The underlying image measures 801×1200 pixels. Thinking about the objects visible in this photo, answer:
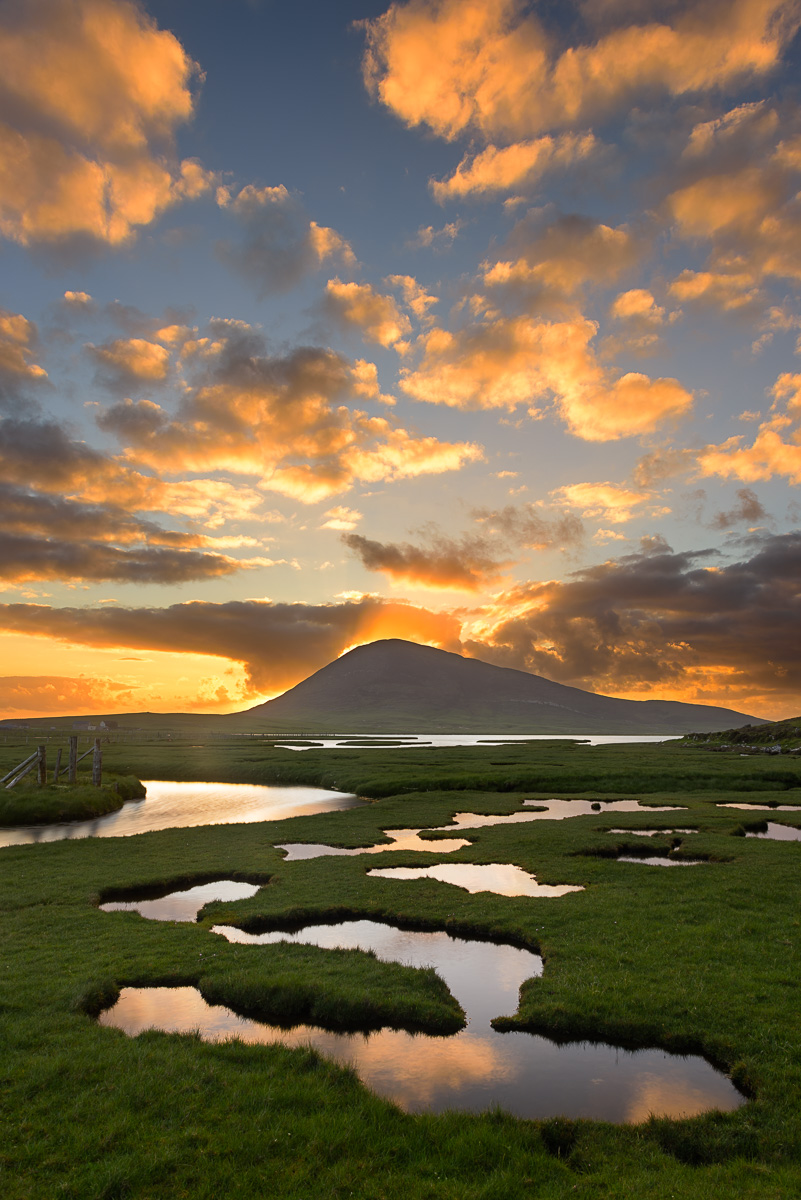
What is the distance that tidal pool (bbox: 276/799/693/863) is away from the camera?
122ft

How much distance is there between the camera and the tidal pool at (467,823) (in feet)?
122

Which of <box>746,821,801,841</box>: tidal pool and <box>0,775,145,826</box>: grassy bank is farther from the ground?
<box>746,821,801,841</box>: tidal pool

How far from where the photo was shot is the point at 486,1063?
14328 mm

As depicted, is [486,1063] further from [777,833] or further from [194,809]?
[194,809]

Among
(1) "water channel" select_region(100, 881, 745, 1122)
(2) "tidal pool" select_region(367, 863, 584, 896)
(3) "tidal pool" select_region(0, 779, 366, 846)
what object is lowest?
(3) "tidal pool" select_region(0, 779, 366, 846)

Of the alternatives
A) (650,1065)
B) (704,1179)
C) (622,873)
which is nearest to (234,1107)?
(704,1179)

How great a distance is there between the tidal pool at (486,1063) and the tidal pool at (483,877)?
29.7 ft

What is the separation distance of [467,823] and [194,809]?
29075mm

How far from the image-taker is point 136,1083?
490 inches

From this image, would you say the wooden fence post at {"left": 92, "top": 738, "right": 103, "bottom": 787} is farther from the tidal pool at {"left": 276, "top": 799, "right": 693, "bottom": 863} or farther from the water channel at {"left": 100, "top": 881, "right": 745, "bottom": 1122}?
the water channel at {"left": 100, "top": 881, "right": 745, "bottom": 1122}

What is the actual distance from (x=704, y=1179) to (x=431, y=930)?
45.6 ft

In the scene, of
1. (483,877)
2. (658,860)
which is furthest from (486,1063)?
Answer: (658,860)

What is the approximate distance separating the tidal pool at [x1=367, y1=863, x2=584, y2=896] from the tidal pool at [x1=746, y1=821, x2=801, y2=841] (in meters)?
16.9

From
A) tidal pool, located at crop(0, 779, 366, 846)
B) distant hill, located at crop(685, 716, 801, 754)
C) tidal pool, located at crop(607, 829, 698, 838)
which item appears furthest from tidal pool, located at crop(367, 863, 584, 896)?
distant hill, located at crop(685, 716, 801, 754)
